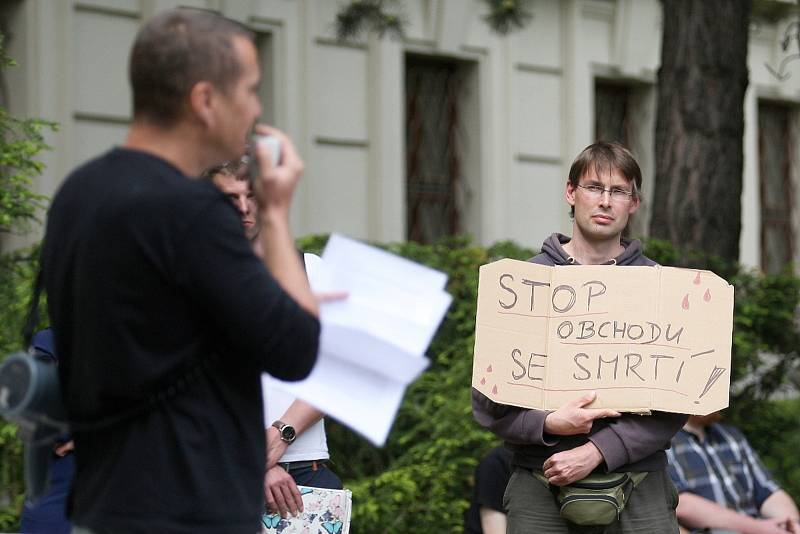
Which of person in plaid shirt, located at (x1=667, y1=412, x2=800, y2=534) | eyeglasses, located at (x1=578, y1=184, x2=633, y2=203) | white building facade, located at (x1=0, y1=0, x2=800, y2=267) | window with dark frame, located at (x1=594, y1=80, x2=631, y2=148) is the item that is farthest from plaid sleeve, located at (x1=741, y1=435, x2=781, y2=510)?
window with dark frame, located at (x1=594, y1=80, x2=631, y2=148)

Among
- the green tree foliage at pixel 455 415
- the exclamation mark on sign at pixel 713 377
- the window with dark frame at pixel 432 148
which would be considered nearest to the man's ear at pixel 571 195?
the exclamation mark on sign at pixel 713 377

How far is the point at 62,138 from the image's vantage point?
1015cm

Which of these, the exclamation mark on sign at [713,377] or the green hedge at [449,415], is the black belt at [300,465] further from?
the green hedge at [449,415]

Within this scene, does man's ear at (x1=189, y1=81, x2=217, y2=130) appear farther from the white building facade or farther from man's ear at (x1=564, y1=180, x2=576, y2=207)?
the white building facade

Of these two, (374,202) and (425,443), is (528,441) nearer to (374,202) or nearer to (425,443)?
(425,443)

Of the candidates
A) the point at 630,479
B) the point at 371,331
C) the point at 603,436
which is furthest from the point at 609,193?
the point at 371,331

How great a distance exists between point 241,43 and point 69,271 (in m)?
0.53

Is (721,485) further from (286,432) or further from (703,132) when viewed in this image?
(286,432)

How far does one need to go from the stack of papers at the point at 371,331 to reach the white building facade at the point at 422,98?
764 centimetres

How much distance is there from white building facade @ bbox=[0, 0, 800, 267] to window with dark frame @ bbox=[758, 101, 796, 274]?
0.29 meters

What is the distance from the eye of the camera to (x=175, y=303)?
247 cm

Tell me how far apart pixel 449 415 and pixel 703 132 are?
2.52 meters

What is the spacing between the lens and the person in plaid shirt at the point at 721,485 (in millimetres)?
6414

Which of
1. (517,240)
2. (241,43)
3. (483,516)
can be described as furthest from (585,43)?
(241,43)
